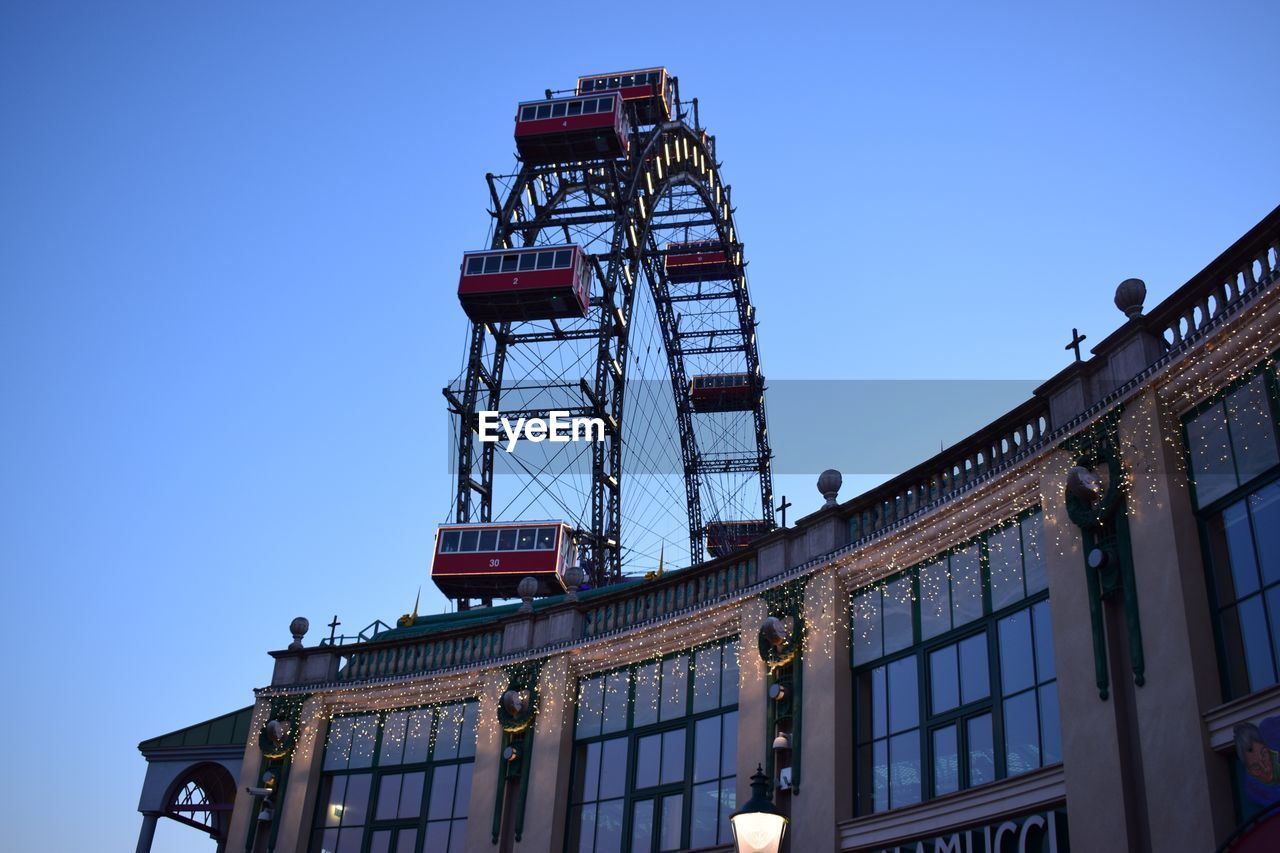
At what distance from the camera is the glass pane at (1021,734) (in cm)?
→ 1508

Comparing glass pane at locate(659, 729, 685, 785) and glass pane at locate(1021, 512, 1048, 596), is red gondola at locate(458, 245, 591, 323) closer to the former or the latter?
glass pane at locate(659, 729, 685, 785)

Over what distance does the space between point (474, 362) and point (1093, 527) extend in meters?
39.6

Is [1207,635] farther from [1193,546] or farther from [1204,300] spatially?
[1204,300]

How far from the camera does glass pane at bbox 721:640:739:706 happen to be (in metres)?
19.6

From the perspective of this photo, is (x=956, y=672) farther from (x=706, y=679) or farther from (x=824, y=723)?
(x=706, y=679)

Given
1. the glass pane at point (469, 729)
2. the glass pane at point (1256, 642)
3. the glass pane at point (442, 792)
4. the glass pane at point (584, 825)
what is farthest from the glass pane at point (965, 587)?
the glass pane at point (442, 792)

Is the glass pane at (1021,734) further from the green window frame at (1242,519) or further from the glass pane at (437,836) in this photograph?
the glass pane at (437,836)

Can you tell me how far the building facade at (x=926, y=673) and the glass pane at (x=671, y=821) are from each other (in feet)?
0.22

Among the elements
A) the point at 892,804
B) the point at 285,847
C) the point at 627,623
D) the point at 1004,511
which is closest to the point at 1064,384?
the point at 1004,511

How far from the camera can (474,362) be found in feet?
172

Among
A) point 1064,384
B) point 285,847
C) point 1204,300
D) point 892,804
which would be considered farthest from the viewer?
point 285,847

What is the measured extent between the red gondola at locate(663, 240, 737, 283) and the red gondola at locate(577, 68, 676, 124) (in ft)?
19.9

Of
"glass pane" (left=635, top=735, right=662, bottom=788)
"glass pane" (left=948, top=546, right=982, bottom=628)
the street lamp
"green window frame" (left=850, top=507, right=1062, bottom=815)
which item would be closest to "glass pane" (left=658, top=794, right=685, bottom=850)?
"glass pane" (left=635, top=735, right=662, bottom=788)

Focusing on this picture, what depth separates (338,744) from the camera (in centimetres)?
2439
